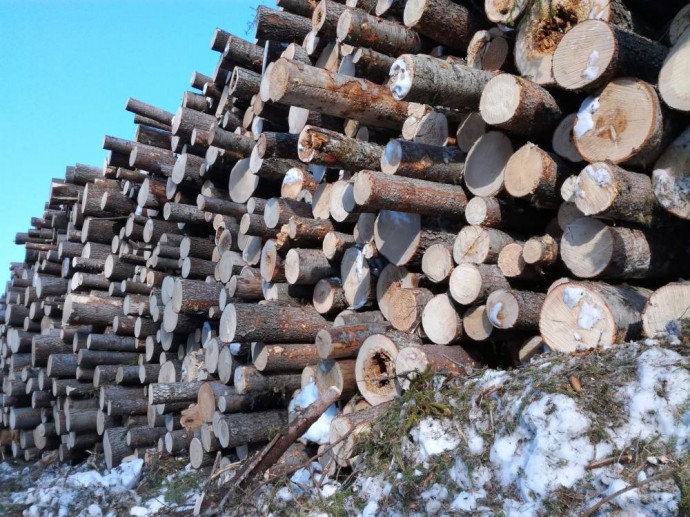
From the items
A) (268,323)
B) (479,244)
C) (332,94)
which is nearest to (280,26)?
(332,94)

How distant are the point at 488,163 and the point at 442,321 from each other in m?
0.87

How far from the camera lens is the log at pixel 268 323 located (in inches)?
151

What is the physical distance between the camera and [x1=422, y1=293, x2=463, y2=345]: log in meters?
3.13

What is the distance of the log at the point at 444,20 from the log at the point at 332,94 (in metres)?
0.43

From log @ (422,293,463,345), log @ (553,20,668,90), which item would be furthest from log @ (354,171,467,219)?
log @ (553,20,668,90)

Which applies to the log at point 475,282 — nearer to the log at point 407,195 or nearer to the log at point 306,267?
the log at point 407,195

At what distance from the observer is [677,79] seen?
2.40 metres

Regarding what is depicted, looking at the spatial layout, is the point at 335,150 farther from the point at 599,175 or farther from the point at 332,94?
the point at 599,175

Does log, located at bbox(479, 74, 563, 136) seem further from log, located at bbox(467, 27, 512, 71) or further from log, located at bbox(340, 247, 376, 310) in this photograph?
log, located at bbox(340, 247, 376, 310)

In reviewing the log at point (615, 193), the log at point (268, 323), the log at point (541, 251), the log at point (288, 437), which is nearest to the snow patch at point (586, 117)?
the log at point (615, 193)

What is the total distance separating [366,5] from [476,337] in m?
2.45

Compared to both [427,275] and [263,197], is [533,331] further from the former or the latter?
[263,197]

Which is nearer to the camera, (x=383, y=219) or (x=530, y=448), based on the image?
(x=530, y=448)

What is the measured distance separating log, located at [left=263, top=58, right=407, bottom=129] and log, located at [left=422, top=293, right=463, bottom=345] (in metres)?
1.20
